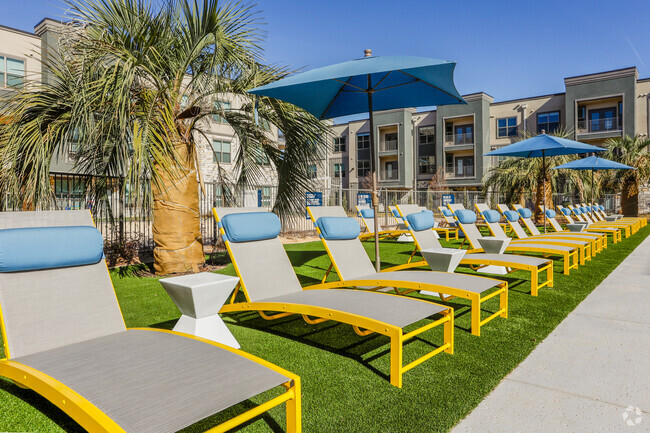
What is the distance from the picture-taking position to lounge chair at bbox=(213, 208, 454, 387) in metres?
2.76

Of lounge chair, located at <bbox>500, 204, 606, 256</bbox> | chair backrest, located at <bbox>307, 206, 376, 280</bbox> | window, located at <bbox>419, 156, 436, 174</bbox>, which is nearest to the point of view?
chair backrest, located at <bbox>307, 206, 376, 280</bbox>

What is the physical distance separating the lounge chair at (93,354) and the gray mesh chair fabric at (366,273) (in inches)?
75.9

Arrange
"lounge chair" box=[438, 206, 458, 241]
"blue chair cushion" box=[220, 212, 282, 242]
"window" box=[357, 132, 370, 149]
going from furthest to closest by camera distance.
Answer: "window" box=[357, 132, 370, 149], "lounge chair" box=[438, 206, 458, 241], "blue chair cushion" box=[220, 212, 282, 242]

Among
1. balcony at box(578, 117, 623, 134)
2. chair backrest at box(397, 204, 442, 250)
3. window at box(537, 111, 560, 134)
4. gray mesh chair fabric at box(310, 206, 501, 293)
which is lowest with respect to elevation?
gray mesh chair fabric at box(310, 206, 501, 293)

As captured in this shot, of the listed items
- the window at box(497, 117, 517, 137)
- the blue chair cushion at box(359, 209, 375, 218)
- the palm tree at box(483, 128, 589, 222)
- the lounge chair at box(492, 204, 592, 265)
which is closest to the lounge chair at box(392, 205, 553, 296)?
the lounge chair at box(492, 204, 592, 265)

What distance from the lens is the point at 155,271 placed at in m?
6.77

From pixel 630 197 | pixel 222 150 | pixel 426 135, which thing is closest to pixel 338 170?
pixel 426 135

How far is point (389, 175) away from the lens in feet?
123

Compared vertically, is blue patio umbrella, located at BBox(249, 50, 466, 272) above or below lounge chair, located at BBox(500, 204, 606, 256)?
above

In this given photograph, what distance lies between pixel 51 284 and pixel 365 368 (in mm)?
2206

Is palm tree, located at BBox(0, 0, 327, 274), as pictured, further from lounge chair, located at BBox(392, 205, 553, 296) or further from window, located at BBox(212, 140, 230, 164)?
window, located at BBox(212, 140, 230, 164)

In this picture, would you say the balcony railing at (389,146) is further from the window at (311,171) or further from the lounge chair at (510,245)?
the window at (311,171)

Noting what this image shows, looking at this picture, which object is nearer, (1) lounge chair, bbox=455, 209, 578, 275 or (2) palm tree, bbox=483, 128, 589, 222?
(1) lounge chair, bbox=455, 209, 578, 275

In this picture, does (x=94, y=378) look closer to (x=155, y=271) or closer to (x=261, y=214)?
(x=261, y=214)
